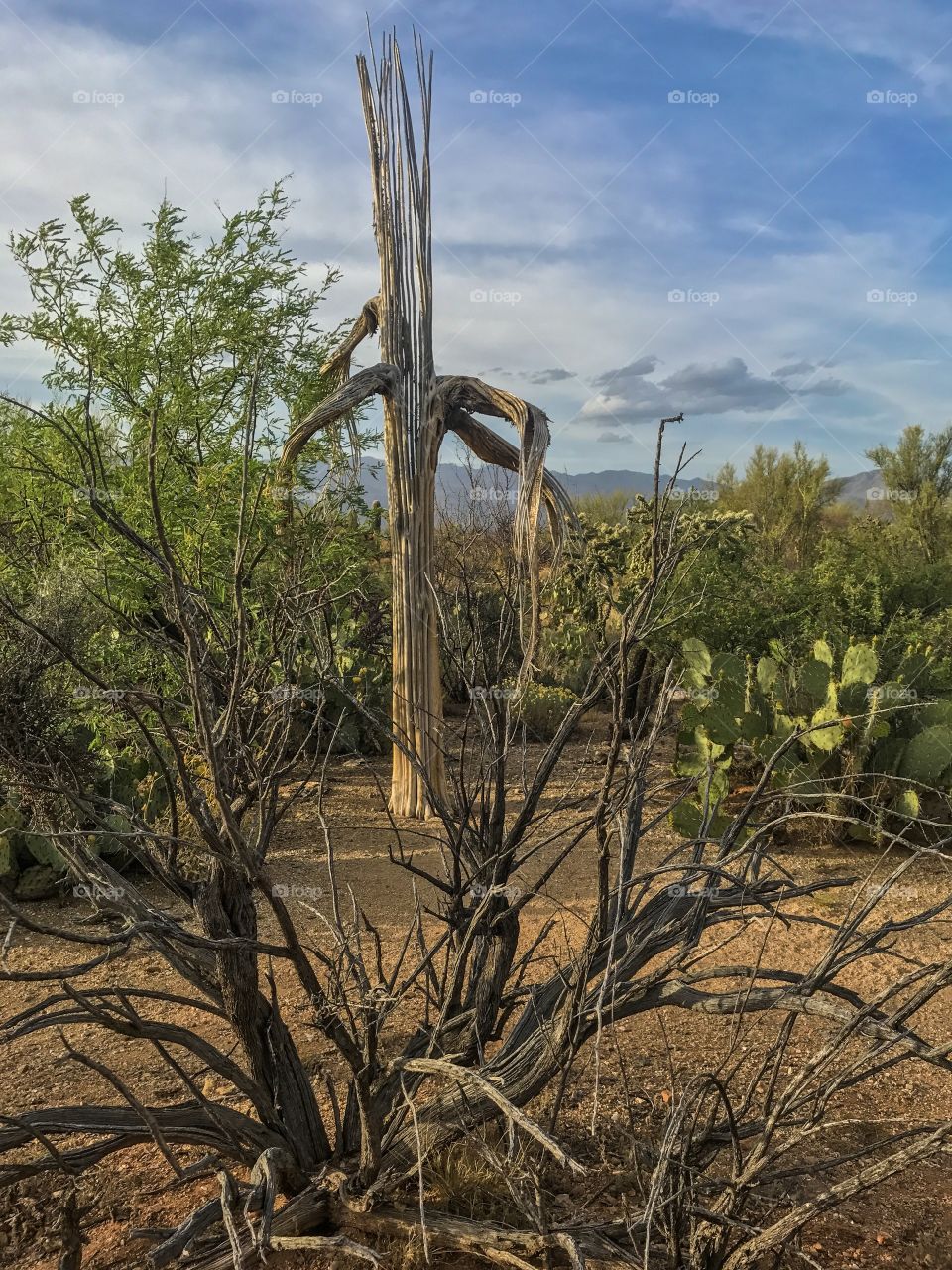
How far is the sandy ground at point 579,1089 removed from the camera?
2.37 metres

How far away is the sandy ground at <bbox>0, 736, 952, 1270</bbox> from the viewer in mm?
2367

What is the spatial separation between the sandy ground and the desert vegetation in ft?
0.06

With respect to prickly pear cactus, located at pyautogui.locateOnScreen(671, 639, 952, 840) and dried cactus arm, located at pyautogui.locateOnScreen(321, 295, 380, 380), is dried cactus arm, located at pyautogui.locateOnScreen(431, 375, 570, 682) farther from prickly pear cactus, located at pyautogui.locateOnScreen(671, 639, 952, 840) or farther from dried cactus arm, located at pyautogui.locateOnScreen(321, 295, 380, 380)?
prickly pear cactus, located at pyautogui.locateOnScreen(671, 639, 952, 840)

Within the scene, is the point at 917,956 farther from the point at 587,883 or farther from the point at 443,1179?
the point at 443,1179

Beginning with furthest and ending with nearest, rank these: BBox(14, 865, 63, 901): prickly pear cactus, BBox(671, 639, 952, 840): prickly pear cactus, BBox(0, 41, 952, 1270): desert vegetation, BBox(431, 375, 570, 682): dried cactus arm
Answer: BBox(431, 375, 570, 682): dried cactus arm, BBox(671, 639, 952, 840): prickly pear cactus, BBox(14, 865, 63, 901): prickly pear cactus, BBox(0, 41, 952, 1270): desert vegetation

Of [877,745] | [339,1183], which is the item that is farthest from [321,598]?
[877,745]

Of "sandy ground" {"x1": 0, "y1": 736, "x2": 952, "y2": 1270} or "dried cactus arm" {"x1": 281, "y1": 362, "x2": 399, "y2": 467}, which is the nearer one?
"sandy ground" {"x1": 0, "y1": 736, "x2": 952, "y2": 1270}

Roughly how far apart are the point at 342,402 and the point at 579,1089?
4.83m

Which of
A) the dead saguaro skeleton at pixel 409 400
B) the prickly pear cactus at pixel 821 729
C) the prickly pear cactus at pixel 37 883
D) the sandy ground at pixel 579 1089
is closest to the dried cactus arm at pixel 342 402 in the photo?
the dead saguaro skeleton at pixel 409 400

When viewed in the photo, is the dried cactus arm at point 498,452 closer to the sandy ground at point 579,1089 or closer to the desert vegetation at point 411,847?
the desert vegetation at point 411,847

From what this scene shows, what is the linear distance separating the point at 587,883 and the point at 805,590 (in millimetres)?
4500

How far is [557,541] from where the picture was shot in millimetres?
6863

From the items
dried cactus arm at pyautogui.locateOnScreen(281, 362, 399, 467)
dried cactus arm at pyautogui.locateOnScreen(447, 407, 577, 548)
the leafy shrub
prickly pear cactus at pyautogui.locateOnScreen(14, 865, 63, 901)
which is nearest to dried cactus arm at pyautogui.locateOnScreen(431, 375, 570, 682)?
dried cactus arm at pyautogui.locateOnScreen(447, 407, 577, 548)

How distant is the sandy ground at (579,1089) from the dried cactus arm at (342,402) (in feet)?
9.40
